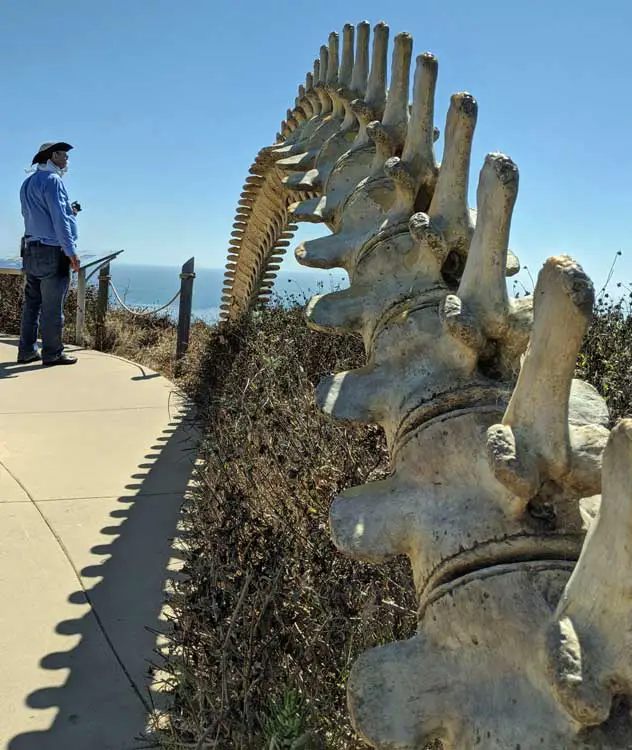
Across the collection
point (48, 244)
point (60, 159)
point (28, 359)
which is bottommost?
point (28, 359)

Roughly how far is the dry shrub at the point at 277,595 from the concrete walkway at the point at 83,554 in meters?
0.29

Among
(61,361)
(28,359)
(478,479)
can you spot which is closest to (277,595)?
(478,479)

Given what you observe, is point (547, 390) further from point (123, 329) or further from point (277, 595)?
point (123, 329)

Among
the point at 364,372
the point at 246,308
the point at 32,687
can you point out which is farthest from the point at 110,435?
the point at 364,372

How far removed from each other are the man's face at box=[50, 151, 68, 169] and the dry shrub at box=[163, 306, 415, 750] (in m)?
4.91

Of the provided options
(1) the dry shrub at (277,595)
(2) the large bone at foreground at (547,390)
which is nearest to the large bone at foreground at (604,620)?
(2) the large bone at foreground at (547,390)

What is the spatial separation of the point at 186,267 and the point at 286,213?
381 centimetres

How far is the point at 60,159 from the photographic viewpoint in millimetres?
9055

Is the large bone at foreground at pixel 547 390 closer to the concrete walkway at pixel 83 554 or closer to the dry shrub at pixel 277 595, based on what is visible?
the dry shrub at pixel 277 595

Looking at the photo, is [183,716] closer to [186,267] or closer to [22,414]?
[22,414]

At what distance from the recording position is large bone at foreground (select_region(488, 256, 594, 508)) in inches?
57.4

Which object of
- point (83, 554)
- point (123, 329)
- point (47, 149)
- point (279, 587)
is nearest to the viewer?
point (279, 587)

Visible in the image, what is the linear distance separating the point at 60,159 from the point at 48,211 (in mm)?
588

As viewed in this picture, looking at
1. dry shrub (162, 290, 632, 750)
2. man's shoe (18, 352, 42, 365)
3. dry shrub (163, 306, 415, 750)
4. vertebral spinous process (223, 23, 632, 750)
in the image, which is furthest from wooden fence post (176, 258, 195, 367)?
vertebral spinous process (223, 23, 632, 750)
